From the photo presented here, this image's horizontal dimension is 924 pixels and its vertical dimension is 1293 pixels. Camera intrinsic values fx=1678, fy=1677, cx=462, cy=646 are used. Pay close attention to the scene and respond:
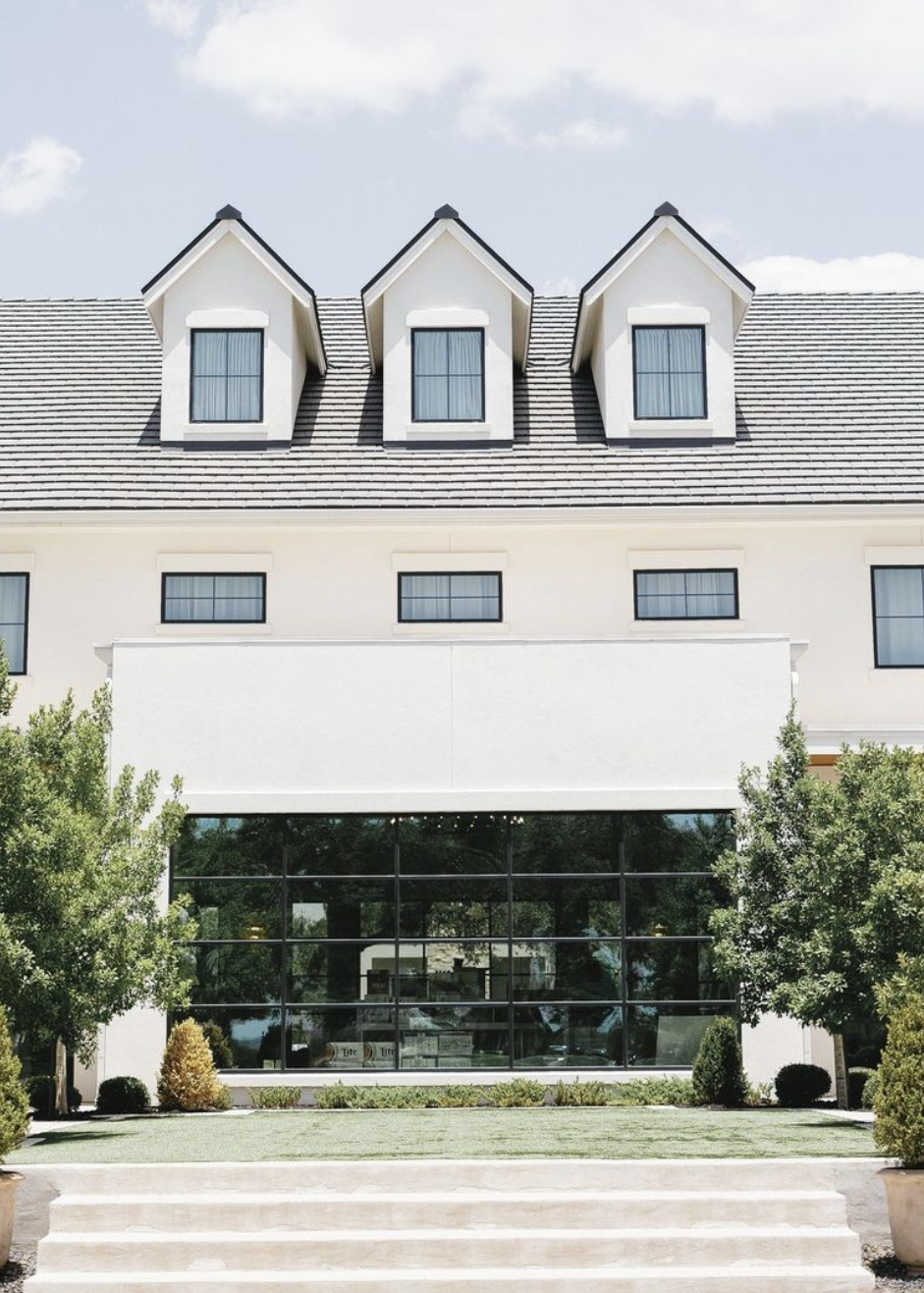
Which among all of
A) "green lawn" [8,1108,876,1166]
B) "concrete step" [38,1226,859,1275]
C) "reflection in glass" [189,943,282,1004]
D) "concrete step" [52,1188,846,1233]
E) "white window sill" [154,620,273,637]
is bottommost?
"concrete step" [38,1226,859,1275]

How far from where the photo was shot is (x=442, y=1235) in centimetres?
1184

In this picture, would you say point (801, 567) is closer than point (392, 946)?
No

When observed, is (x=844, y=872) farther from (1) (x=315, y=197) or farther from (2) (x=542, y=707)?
(1) (x=315, y=197)

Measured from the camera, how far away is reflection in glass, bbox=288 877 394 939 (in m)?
21.4

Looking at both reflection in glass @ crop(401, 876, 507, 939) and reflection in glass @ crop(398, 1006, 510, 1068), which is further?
reflection in glass @ crop(401, 876, 507, 939)

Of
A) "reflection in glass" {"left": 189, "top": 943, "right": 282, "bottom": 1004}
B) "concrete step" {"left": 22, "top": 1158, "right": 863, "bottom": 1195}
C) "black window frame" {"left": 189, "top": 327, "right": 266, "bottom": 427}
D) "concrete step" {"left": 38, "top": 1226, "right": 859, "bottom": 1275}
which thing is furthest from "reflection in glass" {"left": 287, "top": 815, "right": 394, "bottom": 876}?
"concrete step" {"left": 38, "top": 1226, "right": 859, "bottom": 1275}

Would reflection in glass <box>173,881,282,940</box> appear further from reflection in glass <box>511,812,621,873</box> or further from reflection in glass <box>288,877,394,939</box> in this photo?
reflection in glass <box>511,812,621,873</box>

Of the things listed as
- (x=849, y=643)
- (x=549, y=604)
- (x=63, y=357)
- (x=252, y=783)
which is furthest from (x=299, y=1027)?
(x=63, y=357)

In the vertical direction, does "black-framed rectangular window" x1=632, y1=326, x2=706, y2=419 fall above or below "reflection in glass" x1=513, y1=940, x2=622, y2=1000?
above

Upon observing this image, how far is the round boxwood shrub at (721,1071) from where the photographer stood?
19625 mm

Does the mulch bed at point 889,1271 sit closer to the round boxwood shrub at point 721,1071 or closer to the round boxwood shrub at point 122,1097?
the round boxwood shrub at point 721,1071

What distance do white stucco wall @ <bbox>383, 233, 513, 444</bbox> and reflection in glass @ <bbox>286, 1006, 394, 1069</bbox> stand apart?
29.1ft

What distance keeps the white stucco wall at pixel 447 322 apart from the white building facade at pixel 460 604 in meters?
0.05

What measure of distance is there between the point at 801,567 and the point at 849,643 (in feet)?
4.25
